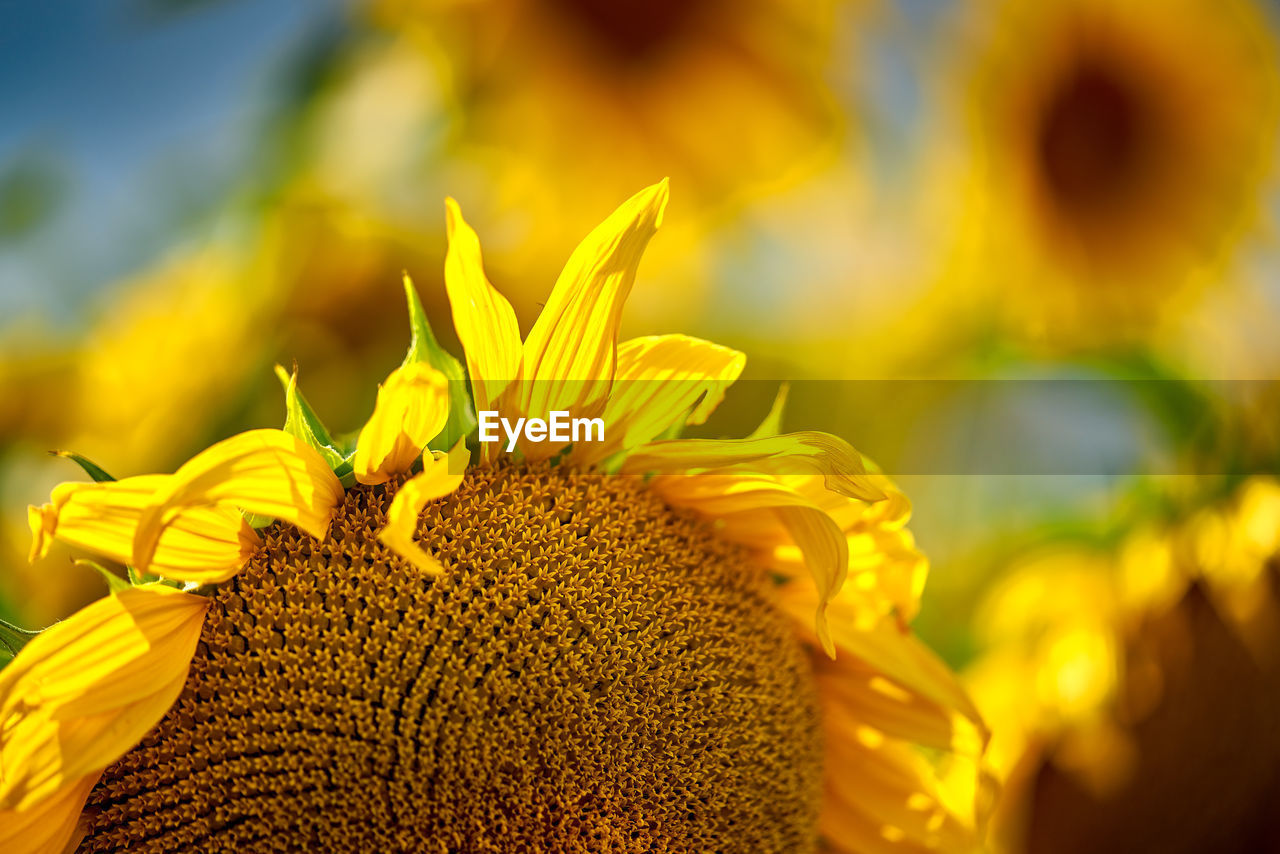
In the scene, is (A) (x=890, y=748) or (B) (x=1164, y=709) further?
(B) (x=1164, y=709)

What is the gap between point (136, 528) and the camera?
548 millimetres

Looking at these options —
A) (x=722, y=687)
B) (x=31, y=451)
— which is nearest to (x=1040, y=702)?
(x=722, y=687)

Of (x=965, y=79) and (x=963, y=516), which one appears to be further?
(x=963, y=516)

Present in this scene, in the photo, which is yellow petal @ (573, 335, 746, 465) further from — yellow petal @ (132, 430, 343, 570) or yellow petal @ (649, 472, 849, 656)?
yellow petal @ (132, 430, 343, 570)

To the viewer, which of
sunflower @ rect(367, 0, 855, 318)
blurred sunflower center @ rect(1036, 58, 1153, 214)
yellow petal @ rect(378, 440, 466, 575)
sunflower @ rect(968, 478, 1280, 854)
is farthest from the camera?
blurred sunflower center @ rect(1036, 58, 1153, 214)

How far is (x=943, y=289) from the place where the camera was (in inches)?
64.8

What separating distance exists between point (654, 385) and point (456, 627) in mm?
186

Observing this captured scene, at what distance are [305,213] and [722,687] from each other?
0.99 meters

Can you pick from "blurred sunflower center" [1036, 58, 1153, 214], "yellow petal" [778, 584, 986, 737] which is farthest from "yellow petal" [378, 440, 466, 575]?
"blurred sunflower center" [1036, 58, 1153, 214]

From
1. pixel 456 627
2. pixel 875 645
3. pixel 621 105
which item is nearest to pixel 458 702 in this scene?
pixel 456 627

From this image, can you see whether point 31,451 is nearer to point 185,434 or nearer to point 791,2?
point 185,434

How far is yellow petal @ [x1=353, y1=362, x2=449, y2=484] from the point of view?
1.85 ft

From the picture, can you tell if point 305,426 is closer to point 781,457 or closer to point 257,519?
point 257,519

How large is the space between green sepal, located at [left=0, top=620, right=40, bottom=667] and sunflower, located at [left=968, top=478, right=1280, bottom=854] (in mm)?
929
